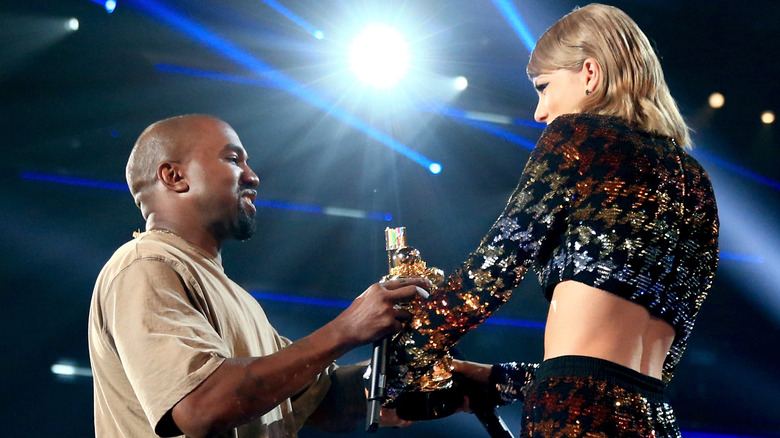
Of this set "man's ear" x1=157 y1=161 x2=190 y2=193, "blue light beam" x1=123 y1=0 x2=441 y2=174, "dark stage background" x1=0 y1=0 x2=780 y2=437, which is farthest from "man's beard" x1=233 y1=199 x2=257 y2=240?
"blue light beam" x1=123 y1=0 x2=441 y2=174

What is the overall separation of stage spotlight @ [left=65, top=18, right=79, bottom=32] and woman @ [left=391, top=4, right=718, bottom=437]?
3.03m

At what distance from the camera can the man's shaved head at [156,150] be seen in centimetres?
219

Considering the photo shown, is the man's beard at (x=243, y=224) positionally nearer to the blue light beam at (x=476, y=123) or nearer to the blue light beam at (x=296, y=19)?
the blue light beam at (x=296, y=19)

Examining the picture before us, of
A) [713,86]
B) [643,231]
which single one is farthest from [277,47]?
[643,231]

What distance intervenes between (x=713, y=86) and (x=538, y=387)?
3.51 meters

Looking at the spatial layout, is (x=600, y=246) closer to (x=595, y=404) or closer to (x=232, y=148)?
(x=595, y=404)

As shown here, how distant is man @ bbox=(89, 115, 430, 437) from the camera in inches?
61.1

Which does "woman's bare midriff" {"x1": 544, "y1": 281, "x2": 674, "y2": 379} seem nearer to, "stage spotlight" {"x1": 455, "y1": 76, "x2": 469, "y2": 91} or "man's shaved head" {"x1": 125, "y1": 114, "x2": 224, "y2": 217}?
"man's shaved head" {"x1": 125, "y1": 114, "x2": 224, "y2": 217}

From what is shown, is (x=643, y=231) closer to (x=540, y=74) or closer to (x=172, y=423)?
(x=540, y=74)

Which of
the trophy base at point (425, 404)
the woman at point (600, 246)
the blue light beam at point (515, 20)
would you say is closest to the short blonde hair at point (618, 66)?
the woman at point (600, 246)

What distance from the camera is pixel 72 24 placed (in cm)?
375

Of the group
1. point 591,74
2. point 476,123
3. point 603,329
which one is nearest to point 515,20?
point 476,123

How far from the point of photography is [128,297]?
1669 mm

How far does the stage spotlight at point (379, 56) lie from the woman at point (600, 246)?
268 cm
